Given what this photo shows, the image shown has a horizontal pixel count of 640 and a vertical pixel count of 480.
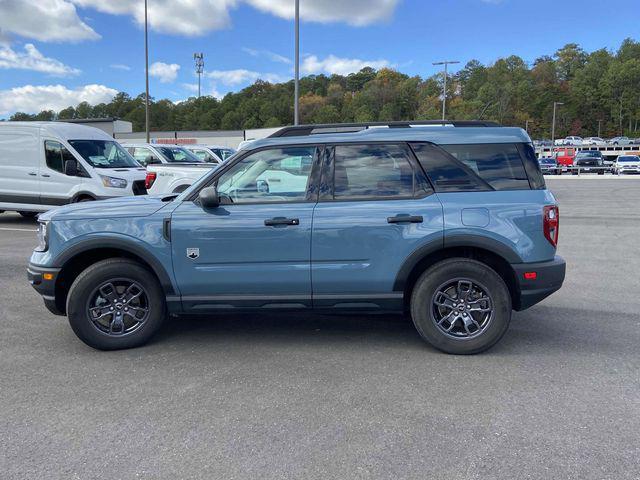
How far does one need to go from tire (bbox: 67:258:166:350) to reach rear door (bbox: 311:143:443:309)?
4.50 feet

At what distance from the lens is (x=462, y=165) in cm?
432

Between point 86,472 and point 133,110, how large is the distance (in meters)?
119

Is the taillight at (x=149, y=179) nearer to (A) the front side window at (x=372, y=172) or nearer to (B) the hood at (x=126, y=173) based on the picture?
(B) the hood at (x=126, y=173)

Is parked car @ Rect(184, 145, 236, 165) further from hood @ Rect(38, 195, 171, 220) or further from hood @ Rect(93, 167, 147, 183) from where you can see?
hood @ Rect(38, 195, 171, 220)

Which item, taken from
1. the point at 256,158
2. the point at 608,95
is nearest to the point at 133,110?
the point at 608,95

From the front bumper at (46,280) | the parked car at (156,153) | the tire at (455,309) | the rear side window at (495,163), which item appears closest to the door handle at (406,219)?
the tire at (455,309)

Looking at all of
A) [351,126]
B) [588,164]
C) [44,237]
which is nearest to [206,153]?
[44,237]

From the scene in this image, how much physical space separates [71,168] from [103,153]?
0.99 m

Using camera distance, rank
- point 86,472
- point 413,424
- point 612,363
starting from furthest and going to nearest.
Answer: point 612,363 < point 413,424 < point 86,472

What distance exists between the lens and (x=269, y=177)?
4422mm

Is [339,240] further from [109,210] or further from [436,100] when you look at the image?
[436,100]

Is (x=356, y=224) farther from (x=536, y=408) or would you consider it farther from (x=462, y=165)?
(x=536, y=408)

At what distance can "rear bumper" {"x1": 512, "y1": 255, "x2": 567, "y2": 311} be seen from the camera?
4246mm

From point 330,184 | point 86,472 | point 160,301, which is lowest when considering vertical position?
point 86,472
